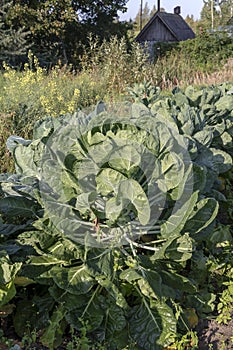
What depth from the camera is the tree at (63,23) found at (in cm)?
1706

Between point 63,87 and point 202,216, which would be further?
point 63,87

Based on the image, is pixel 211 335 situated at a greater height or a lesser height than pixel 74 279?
lesser

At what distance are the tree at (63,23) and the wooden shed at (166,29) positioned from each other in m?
11.3

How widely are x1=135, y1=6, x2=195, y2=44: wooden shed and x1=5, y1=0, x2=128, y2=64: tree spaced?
11.3 metres

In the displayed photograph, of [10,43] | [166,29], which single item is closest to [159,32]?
[166,29]

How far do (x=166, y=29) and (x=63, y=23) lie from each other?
57.2 ft

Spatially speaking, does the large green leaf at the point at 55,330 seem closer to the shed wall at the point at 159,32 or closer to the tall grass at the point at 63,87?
the tall grass at the point at 63,87

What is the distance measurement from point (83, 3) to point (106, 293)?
1883 centimetres

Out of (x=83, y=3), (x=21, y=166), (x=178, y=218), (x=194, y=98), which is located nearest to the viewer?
(x=178, y=218)

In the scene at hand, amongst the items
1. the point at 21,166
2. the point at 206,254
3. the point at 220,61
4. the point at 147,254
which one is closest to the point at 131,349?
the point at 147,254

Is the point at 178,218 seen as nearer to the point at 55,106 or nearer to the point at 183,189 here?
the point at 183,189

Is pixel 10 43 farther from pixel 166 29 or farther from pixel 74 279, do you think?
pixel 166 29

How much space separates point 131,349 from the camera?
7.52ft

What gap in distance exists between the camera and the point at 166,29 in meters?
32.9
